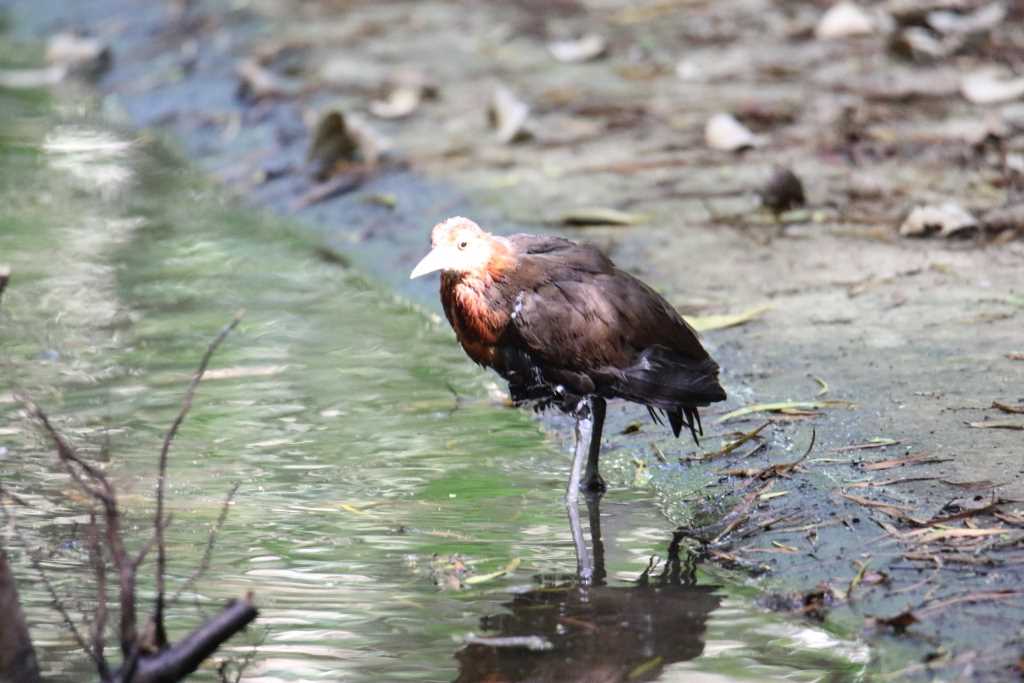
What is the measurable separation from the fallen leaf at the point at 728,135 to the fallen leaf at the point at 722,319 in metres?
2.37

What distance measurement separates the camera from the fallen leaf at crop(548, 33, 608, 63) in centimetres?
1095

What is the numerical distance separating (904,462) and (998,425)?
40 cm

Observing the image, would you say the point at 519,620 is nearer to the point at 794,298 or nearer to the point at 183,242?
the point at 794,298

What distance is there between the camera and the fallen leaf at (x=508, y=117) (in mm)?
9422

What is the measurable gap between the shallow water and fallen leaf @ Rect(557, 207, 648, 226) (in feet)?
3.20

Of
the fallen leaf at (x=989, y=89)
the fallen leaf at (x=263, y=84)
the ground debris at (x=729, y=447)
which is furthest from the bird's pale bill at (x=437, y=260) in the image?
the fallen leaf at (x=263, y=84)

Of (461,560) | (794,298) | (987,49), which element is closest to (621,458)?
(461,560)

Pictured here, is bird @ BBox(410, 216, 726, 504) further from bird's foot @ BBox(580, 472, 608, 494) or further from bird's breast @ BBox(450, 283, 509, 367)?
bird's foot @ BBox(580, 472, 608, 494)

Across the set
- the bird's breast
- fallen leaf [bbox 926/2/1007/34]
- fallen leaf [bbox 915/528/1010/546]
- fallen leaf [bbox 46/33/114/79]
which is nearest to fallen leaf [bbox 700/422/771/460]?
the bird's breast

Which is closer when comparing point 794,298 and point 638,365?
point 638,365

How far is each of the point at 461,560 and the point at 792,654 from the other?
1.06m

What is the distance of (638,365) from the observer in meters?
4.84

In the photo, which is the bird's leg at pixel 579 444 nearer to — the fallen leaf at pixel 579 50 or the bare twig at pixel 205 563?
the bare twig at pixel 205 563

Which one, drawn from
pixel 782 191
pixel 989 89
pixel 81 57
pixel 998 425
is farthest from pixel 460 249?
pixel 81 57
